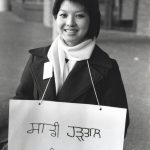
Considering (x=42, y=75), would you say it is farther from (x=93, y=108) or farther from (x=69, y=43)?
(x=93, y=108)

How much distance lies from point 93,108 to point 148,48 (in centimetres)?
829

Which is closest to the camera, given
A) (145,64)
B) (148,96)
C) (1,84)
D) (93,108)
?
(93,108)

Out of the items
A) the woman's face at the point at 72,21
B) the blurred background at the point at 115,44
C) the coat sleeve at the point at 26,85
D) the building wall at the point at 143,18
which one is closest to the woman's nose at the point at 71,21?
the woman's face at the point at 72,21

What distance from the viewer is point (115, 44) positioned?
10281mm

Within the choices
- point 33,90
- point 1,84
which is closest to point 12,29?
point 1,84

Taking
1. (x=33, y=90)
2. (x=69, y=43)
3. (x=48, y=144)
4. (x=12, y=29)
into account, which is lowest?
(x=12, y=29)

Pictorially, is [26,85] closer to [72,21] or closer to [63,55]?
[63,55]

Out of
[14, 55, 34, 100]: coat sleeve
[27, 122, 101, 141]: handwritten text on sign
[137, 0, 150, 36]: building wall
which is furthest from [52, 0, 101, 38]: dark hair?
[137, 0, 150, 36]: building wall

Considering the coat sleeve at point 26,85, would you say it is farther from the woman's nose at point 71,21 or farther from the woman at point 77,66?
the woman's nose at point 71,21

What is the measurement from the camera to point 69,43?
208 cm

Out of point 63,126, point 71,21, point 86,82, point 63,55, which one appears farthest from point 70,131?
point 71,21

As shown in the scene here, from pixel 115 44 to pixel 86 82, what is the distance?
326 inches

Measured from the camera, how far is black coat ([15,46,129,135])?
6.82 ft

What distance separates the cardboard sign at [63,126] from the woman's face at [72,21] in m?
0.35
